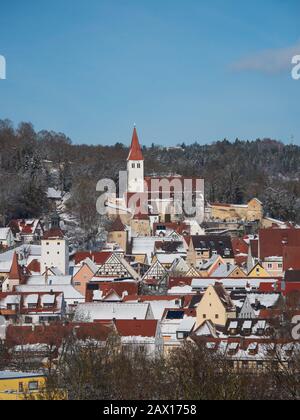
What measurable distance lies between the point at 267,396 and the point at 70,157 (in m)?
71.1

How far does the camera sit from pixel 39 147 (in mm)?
102875

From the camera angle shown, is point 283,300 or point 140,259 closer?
point 283,300

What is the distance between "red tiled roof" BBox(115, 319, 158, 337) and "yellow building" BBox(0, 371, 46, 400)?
13232 mm

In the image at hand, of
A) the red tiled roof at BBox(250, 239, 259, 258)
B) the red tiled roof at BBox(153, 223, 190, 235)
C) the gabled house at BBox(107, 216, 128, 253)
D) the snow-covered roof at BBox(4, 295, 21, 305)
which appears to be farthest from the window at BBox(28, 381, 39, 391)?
the red tiled roof at BBox(153, 223, 190, 235)

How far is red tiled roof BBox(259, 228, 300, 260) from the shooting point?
70562 millimetres

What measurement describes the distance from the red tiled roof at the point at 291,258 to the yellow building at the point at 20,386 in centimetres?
3219

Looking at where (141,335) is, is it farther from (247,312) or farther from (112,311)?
(247,312)

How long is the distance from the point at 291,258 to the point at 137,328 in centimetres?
1929

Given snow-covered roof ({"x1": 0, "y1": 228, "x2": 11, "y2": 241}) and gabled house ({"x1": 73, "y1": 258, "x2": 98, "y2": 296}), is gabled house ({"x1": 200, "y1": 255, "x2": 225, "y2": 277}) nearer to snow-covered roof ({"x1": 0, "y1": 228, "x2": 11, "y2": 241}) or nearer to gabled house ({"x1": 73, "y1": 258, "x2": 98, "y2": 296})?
gabled house ({"x1": 73, "y1": 258, "x2": 98, "y2": 296})

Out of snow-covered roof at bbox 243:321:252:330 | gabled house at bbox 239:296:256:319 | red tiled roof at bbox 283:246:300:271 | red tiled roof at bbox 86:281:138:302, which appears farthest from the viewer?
red tiled roof at bbox 283:246:300:271

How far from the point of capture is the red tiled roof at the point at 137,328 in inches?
1962
